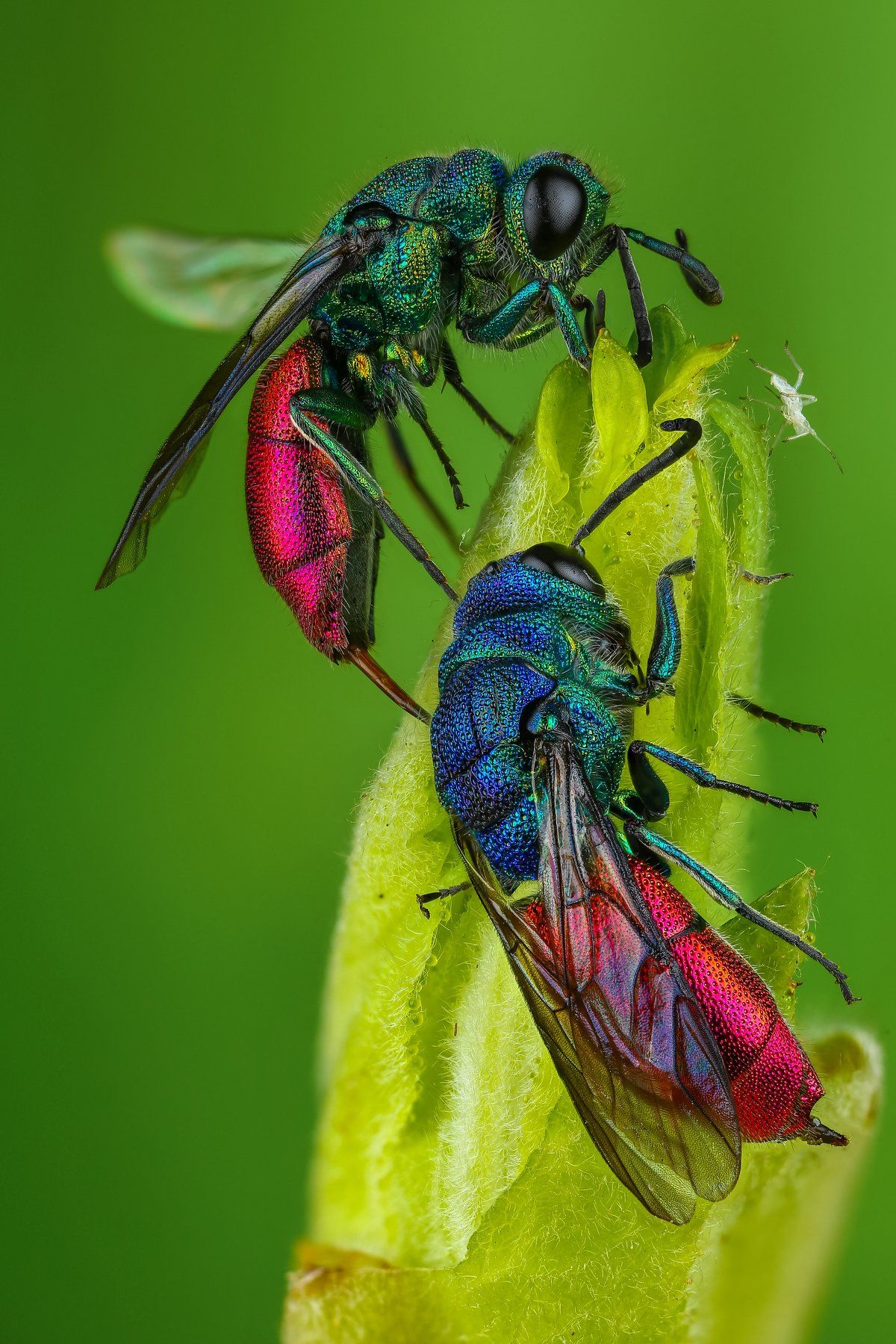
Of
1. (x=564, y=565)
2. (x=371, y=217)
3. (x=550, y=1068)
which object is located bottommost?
(x=550, y=1068)

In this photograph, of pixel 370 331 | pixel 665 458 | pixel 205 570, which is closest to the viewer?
pixel 665 458

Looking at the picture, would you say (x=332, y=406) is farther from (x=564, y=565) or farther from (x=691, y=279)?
(x=564, y=565)

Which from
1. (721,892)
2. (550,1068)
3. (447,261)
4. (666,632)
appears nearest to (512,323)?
(447,261)

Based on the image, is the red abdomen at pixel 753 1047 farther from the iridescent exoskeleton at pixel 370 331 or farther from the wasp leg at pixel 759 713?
the iridescent exoskeleton at pixel 370 331

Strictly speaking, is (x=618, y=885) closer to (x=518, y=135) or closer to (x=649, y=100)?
(x=649, y=100)

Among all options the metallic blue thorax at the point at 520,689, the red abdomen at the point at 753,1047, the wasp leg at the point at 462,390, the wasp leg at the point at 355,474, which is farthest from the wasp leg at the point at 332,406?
the red abdomen at the point at 753,1047

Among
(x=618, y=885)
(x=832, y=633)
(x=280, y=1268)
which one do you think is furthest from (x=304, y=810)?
(x=618, y=885)

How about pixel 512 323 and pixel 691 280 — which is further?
pixel 512 323
